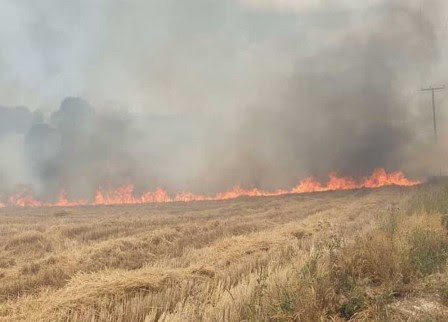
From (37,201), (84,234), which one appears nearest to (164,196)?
(37,201)

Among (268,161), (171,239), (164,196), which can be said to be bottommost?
(171,239)

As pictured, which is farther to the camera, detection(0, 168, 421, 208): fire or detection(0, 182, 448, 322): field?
detection(0, 168, 421, 208): fire

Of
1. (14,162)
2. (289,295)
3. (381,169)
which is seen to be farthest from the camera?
(14,162)

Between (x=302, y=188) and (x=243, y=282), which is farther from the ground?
(x=302, y=188)

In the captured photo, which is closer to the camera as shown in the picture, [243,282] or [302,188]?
[243,282]

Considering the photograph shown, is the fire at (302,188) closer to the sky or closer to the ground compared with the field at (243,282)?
closer to the sky

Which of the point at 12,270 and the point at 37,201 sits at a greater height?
the point at 37,201

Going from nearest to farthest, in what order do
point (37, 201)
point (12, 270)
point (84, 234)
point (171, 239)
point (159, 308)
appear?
point (159, 308) < point (12, 270) < point (171, 239) < point (84, 234) < point (37, 201)

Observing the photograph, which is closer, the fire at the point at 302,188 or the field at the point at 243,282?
the field at the point at 243,282

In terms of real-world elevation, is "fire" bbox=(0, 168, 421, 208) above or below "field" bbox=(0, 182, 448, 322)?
above

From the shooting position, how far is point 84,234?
15617 millimetres

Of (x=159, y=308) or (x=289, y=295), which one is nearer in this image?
(x=289, y=295)

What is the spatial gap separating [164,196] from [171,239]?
36.9 meters

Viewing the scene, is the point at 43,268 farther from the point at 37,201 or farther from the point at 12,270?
the point at 37,201
